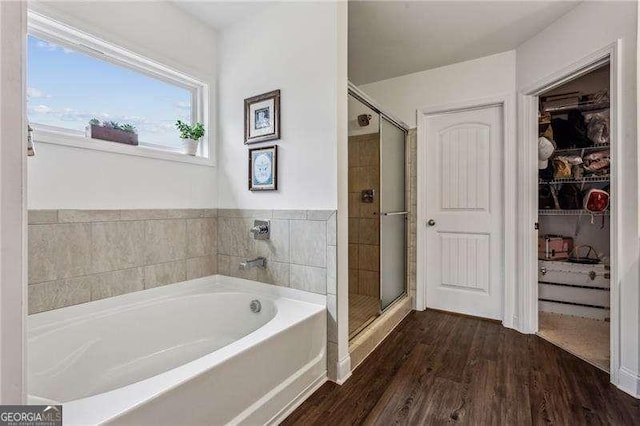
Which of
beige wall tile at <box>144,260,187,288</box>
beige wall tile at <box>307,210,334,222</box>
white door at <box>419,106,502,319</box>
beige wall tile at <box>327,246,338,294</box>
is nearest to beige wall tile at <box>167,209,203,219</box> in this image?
beige wall tile at <box>144,260,187,288</box>

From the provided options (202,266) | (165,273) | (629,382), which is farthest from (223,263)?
(629,382)

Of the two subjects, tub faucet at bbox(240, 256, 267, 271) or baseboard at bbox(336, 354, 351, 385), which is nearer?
baseboard at bbox(336, 354, 351, 385)

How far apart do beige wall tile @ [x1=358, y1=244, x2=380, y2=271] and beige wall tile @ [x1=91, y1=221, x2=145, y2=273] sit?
1.72m

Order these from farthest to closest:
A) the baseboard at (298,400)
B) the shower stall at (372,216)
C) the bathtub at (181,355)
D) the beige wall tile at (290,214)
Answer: the shower stall at (372,216), the beige wall tile at (290,214), the baseboard at (298,400), the bathtub at (181,355)

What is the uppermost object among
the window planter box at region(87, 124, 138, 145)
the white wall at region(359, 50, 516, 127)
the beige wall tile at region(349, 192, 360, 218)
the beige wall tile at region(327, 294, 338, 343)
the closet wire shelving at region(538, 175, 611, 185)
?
the white wall at region(359, 50, 516, 127)

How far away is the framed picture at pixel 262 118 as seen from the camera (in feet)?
6.59

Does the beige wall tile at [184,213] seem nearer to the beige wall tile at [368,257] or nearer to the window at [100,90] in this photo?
the window at [100,90]

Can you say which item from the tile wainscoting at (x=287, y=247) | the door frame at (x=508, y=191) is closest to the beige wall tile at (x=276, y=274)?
the tile wainscoting at (x=287, y=247)

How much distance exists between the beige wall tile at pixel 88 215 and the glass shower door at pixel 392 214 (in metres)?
1.94

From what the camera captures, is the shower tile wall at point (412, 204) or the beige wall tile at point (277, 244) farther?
the shower tile wall at point (412, 204)

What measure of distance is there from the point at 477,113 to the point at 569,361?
214 centimetres

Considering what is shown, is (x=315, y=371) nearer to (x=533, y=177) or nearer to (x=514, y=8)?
(x=533, y=177)

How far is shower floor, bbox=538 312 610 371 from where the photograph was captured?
81.4 inches

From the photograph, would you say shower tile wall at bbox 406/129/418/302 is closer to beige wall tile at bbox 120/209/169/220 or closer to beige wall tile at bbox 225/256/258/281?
beige wall tile at bbox 225/256/258/281
